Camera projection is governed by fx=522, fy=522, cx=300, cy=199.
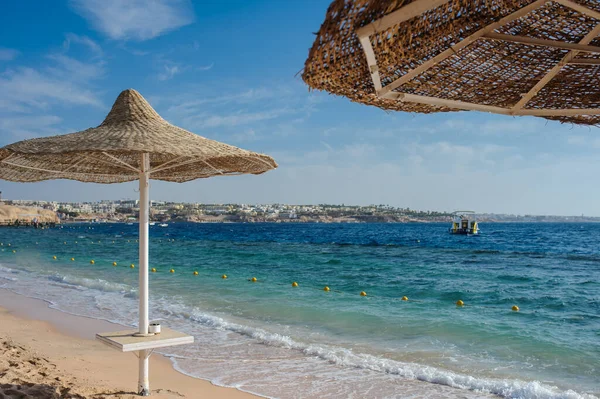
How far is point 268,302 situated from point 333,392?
21.2ft

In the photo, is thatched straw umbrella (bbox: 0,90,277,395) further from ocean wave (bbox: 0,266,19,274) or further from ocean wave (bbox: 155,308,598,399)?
ocean wave (bbox: 0,266,19,274)

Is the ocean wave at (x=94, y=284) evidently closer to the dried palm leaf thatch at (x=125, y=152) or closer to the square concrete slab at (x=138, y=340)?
the dried palm leaf thatch at (x=125, y=152)

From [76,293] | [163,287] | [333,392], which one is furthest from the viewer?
[163,287]

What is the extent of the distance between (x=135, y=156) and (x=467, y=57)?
348 cm

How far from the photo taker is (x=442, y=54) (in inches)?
101

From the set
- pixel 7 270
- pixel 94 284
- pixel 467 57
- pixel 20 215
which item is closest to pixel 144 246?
pixel 467 57

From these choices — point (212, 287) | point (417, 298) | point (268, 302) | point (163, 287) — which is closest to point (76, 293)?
point (163, 287)

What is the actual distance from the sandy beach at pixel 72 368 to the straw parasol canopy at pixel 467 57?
12.0ft

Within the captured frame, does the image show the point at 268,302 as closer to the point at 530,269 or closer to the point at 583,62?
the point at 583,62

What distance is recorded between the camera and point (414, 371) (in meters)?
6.49

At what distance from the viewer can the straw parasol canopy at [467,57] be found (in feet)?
7.38

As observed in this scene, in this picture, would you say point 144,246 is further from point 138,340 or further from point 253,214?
point 253,214

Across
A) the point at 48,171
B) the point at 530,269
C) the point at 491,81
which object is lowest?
the point at 530,269

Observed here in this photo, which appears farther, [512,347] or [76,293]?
[76,293]
